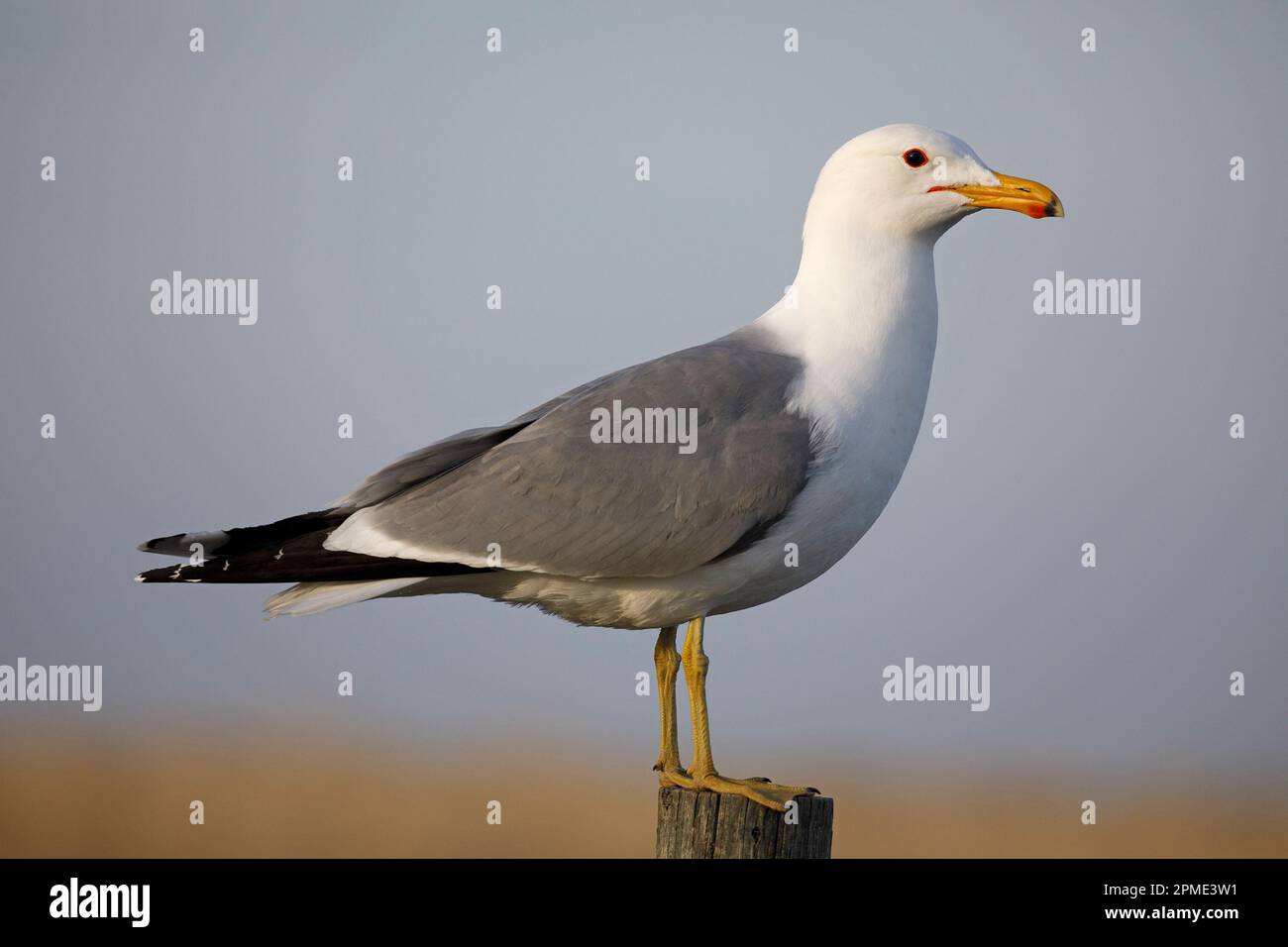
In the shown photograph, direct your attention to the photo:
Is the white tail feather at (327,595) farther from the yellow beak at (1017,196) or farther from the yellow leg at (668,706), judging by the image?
the yellow beak at (1017,196)

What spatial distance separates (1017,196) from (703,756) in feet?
7.76

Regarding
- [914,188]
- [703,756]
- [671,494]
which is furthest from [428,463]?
[914,188]

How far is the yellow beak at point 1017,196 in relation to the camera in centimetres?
516

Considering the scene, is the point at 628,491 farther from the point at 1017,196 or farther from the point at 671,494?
→ the point at 1017,196

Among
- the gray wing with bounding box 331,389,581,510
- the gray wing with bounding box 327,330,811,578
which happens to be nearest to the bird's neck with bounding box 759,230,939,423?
the gray wing with bounding box 327,330,811,578

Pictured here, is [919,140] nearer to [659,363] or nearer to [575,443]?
[659,363]

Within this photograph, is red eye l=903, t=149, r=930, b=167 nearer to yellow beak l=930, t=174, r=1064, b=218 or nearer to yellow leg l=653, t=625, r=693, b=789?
yellow beak l=930, t=174, r=1064, b=218

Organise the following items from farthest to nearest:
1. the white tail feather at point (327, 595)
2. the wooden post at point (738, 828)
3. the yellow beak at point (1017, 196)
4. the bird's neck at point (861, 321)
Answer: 1. the yellow beak at point (1017, 196)
2. the bird's neck at point (861, 321)
3. the white tail feather at point (327, 595)
4. the wooden post at point (738, 828)

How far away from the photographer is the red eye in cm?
523

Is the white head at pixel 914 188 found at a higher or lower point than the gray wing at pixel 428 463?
higher

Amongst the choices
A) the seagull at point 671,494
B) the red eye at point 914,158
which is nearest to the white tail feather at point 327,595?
the seagull at point 671,494

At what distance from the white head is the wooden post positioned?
84.7 inches

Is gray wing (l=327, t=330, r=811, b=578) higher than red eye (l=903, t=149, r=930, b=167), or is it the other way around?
red eye (l=903, t=149, r=930, b=167)

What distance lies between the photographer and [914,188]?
17.2 feet
